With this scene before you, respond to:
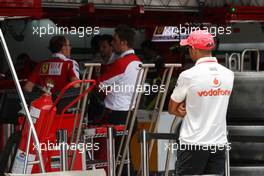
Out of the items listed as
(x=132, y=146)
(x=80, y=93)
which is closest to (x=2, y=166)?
(x=80, y=93)

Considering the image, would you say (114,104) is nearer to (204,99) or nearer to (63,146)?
(63,146)

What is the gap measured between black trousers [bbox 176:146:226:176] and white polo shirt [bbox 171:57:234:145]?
0.08m

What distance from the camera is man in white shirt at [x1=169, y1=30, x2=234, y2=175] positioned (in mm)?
5945

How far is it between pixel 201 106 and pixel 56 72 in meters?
2.68

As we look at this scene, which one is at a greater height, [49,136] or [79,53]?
[79,53]

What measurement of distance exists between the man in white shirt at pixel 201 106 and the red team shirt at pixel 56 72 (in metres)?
2.38

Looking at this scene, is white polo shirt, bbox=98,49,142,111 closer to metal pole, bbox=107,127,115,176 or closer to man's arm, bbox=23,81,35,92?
man's arm, bbox=23,81,35,92

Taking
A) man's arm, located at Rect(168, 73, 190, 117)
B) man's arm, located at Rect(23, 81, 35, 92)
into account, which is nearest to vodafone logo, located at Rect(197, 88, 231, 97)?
man's arm, located at Rect(168, 73, 190, 117)

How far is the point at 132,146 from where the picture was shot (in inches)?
374

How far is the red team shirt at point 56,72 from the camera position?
8.23 meters

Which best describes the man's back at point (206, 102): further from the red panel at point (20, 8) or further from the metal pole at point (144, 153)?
the red panel at point (20, 8)

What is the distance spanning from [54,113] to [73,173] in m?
1.38

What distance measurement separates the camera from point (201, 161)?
602 cm

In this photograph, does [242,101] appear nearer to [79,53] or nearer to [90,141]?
[90,141]
